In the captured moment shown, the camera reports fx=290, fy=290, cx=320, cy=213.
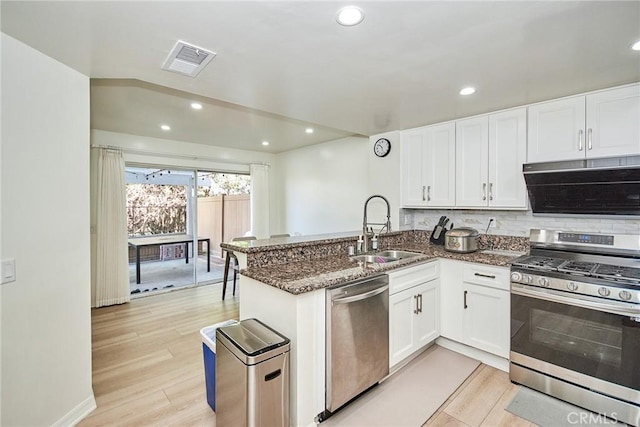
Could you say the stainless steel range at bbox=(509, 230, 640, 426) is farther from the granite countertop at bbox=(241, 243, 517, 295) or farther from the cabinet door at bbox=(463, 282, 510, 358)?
the granite countertop at bbox=(241, 243, 517, 295)

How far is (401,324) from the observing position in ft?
7.89

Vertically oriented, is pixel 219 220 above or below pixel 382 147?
below

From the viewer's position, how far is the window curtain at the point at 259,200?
5746 millimetres

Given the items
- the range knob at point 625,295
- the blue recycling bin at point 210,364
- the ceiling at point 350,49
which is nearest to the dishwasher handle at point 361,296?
the blue recycling bin at point 210,364

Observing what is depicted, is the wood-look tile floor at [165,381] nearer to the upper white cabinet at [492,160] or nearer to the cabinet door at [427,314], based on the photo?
the cabinet door at [427,314]

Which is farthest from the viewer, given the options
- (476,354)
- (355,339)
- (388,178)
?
(388,178)

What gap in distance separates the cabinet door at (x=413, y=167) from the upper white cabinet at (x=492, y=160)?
41cm

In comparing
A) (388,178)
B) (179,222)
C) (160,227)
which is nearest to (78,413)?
(160,227)

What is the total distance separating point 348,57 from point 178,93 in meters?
1.85

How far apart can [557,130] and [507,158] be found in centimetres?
42

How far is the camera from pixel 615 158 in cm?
224

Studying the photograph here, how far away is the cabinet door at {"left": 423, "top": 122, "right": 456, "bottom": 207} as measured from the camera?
321cm

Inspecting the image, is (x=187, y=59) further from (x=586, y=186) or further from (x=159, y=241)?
(x=159, y=241)

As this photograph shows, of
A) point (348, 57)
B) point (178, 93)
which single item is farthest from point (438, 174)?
point (178, 93)
